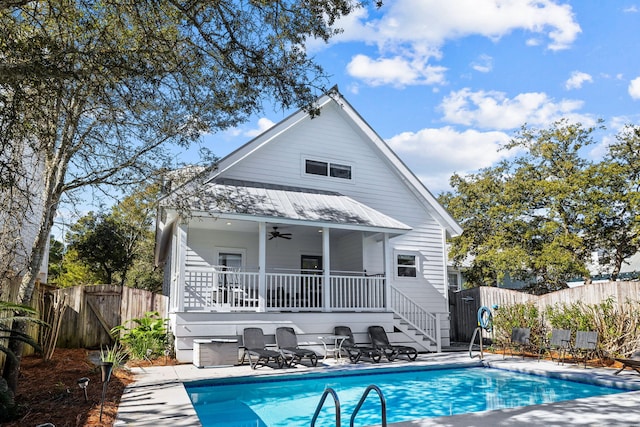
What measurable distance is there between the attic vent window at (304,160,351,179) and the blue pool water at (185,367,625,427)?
23.6 ft

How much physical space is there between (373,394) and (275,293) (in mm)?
4746

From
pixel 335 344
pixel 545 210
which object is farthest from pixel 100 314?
pixel 545 210

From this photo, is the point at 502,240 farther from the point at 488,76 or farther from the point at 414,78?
the point at 414,78

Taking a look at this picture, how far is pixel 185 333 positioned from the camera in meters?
11.6

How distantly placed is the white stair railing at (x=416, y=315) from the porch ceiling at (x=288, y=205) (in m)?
2.42

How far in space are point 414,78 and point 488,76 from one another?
3.65 meters

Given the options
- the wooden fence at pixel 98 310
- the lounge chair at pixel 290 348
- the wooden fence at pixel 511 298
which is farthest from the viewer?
the wooden fence at pixel 98 310

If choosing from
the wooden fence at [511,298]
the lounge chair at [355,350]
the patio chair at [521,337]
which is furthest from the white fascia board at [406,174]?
the lounge chair at [355,350]

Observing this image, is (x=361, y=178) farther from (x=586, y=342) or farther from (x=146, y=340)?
(x=146, y=340)

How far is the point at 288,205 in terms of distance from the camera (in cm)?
1345

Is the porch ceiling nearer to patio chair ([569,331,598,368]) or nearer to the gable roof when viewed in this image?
the gable roof

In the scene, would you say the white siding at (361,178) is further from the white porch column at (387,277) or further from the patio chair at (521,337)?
the patio chair at (521,337)

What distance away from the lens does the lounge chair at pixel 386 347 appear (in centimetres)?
1248

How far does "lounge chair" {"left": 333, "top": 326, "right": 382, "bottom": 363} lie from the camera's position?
12.0 meters
